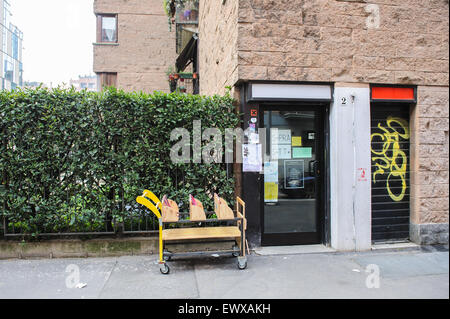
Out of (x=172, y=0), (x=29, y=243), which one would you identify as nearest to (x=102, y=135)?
(x=29, y=243)

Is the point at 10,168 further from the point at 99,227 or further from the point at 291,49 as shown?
the point at 291,49

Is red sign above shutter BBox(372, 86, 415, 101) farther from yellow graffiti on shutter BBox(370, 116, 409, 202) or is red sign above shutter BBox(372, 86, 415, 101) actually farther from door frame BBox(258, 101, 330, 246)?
door frame BBox(258, 101, 330, 246)

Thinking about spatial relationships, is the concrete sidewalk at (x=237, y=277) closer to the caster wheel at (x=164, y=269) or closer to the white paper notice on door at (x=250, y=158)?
the caster wheel at (x=164, y=269)

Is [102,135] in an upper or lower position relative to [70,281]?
upper

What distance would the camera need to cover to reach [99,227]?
551cm

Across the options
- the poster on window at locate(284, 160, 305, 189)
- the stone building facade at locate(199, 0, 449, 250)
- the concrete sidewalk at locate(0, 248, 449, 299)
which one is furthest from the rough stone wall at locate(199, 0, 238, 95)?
the concrete sidewalk at locate(0, 248, 449, 299)

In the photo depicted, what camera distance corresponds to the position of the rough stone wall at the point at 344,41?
5.40 meters

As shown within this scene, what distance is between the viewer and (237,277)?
4414 mm

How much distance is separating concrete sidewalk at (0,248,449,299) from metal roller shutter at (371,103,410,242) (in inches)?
23.8

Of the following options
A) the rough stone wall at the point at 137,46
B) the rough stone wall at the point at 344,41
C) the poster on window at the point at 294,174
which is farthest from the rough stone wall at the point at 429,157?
the rough stone wall at the point at 137,46

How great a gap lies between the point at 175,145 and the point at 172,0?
871 centimetres

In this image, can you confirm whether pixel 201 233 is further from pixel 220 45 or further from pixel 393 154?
pixel 220 45

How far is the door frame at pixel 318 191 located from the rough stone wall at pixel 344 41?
510mm

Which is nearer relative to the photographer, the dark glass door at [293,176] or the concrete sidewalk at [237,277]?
the concrete sidewalk at [237,277]
